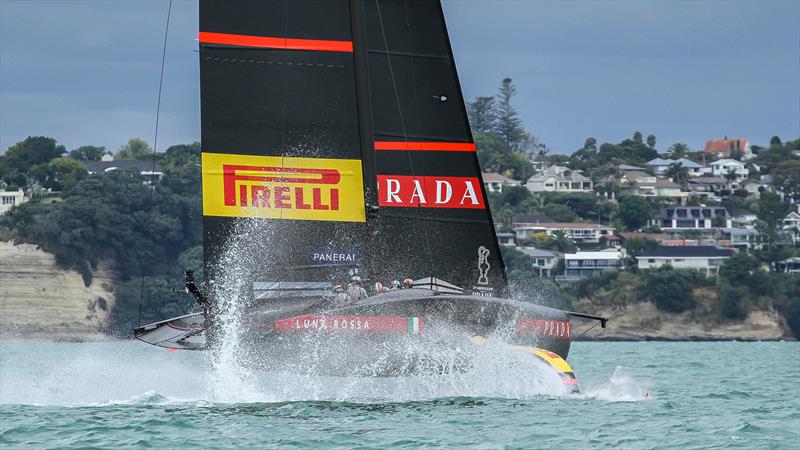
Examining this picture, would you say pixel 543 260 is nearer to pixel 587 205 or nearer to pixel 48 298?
pixel 587 205

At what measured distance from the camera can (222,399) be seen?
56.6 feet

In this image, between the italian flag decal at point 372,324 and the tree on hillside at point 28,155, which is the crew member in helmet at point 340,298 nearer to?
the italian flag decal at point 372,324

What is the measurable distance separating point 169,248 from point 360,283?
185ft

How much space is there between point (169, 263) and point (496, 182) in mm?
55843

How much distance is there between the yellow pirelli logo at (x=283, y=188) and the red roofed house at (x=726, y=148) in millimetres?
161482

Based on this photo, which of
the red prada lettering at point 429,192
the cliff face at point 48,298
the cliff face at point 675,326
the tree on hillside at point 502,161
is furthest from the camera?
the tree on hillside at point 502,161

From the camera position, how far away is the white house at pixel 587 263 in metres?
92.4

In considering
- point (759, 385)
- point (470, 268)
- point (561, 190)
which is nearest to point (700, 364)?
point (759, 385)

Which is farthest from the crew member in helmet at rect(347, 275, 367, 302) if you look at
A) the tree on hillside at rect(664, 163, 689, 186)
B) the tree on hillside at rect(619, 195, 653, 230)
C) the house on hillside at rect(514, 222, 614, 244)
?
the tree on hillside at rect(664, 163, 689, 186)

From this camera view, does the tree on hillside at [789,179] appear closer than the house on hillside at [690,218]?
No

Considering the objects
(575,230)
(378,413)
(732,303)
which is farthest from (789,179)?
Answer: (378,413)

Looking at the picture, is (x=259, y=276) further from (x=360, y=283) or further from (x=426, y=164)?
(x=426, y=164)

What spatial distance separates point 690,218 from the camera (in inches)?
4427

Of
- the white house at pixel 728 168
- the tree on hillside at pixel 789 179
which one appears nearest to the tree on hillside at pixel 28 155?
the tree on hillside at pixel 789 179
